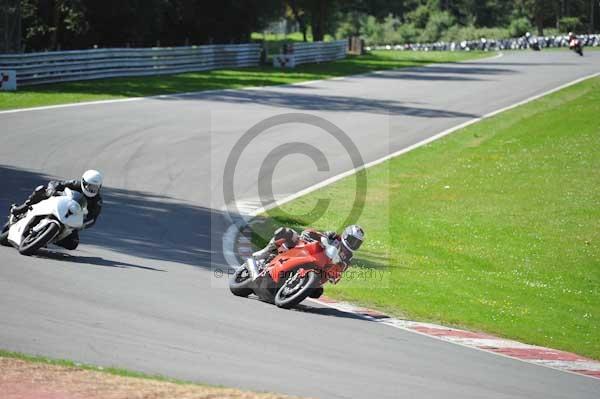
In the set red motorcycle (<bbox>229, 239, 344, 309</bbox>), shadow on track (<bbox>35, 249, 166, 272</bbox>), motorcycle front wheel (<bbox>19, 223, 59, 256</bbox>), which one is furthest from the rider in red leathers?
motorcycle front wheel (<bbox>19, 223, 59, 256</bbox>)

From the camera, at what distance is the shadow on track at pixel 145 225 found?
14742 millimetres

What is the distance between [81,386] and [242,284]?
181 inches

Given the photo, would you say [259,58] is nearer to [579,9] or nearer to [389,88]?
[389,88]

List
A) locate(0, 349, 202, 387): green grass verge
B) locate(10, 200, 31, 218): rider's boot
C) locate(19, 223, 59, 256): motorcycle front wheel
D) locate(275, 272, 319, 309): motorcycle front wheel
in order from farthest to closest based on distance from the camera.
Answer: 1. locate(10, 200, 31, 218): rider's boot
2. locate(19, 223, 59, 256): motorcycle front wheel
3. locate(275, 272, 319, 309): motorcycle front wheel
4. locate(0, 349, 202, 387): green grass verge

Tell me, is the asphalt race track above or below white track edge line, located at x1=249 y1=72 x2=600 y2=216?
above

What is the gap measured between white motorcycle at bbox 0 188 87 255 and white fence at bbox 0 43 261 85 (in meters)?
21.1

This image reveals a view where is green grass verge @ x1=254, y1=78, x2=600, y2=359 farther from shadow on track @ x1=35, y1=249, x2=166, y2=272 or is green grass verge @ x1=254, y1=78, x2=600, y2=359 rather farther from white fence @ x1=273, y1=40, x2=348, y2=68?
white fence @ x1=273, y1=40, x2=348, y2=68

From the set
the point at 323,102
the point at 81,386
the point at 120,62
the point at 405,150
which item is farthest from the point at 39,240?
the point at 120,62

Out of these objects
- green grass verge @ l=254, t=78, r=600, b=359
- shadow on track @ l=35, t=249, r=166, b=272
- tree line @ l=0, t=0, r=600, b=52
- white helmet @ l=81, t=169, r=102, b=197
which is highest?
tree line @ l=0, t=0, r=600, b=52

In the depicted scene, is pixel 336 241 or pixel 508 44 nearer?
pixel 336 241

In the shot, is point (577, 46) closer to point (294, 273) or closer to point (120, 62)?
point (120, 62)

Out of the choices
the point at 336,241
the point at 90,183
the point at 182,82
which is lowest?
the point at 182,82

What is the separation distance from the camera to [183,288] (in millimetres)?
12320

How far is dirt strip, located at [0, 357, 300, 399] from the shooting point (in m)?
7.72
